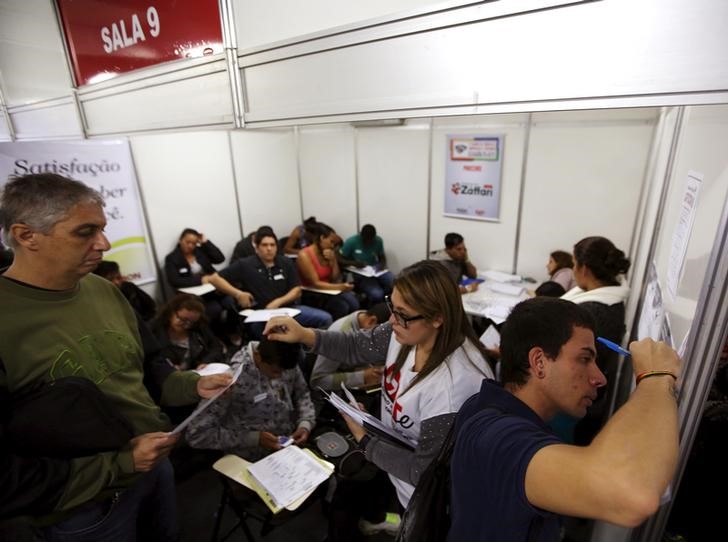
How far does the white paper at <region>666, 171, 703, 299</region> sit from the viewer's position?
1.12 m

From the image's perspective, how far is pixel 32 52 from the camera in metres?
2.17

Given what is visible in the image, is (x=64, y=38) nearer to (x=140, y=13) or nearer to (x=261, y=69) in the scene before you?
(x=140, y=13)

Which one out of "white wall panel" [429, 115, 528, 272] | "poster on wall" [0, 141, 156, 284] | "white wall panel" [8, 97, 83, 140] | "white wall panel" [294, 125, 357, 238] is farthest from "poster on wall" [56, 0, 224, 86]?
"white wall panel" [294, 125, 357, 238]

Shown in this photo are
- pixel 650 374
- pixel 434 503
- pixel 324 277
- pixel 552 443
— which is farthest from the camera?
pixel 324 277

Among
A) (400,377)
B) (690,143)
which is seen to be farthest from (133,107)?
(690,143)

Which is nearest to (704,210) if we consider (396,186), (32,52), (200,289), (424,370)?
(424,370)

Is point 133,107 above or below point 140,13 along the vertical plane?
below

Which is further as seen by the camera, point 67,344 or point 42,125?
point 42,125

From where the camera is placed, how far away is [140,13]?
1.47 meters

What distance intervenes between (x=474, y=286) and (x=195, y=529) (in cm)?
309

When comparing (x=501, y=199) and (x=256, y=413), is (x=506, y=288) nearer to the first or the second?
(x=501, y=199)

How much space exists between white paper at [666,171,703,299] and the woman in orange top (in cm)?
316

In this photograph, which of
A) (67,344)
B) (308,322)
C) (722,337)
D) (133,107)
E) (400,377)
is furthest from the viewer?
(308,322)

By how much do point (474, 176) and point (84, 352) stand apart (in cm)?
419
